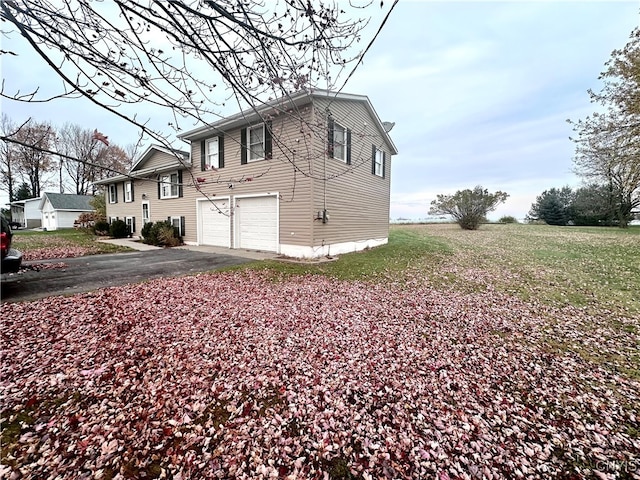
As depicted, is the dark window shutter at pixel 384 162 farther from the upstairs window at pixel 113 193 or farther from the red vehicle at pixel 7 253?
the upstairs window at pixel 113 193

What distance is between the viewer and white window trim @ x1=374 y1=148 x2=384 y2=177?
40.2ft

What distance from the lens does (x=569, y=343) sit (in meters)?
3.35

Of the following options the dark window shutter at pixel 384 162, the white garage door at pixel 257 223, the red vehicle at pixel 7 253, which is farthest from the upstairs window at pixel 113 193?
the dark window shutter at pixel 384 162

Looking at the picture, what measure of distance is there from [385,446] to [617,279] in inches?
316

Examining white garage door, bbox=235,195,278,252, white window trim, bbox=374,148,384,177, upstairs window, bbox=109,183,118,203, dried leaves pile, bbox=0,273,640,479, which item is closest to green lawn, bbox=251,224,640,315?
dried leaves pile, bbox=0,273,640,479

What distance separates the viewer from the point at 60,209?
2850cm

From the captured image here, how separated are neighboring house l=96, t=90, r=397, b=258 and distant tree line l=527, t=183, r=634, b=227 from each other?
2509 cm

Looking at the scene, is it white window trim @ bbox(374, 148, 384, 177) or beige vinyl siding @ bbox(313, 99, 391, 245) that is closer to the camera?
beige vinyl siding @ bbox(313, 99, 391, 245)

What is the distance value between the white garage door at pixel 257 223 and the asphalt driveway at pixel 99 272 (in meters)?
1.24

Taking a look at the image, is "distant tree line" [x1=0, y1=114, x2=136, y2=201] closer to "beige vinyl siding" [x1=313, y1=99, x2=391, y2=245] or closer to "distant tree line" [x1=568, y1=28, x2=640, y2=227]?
"beige vinyl siding" [x1=313, y1=99, x2=391, y2=245]

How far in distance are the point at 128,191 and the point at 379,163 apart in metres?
15.9

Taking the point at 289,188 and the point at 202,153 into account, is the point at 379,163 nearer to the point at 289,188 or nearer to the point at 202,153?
the point at 289,188

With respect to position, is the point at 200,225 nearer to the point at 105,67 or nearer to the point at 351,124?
the point at 351,124

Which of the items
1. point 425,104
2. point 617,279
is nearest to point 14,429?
point 617,279
